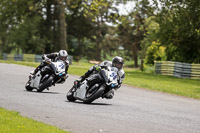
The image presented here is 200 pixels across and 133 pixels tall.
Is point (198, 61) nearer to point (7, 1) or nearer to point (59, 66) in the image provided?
point (59, 66)

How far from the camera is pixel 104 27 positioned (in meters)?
86.4

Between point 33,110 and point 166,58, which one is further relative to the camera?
point 166,58

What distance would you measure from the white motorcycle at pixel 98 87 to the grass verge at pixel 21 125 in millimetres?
3658

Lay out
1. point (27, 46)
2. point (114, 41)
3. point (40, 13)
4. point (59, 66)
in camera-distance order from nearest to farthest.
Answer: point (59, 66)
point (27, 46)
point (40, 13)
point (114, 41)

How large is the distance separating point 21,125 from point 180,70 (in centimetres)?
3228

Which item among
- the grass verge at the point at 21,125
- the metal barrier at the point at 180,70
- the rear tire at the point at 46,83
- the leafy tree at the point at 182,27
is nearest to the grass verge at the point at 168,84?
the metal barrier at the point at 180,70

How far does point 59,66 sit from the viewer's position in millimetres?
15883

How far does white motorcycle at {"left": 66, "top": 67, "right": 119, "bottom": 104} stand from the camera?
1298 cm

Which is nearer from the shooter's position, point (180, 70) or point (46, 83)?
point (46, 83)

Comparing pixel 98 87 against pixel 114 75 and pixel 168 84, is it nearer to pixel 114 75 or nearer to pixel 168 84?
pixel 114 75

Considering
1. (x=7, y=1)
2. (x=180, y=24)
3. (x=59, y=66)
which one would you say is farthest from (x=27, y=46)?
(x=59, y=66)

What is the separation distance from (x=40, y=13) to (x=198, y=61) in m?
41.2

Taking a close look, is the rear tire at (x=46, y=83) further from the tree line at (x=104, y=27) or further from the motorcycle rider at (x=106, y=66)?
the tree line at (x=104, y=27)

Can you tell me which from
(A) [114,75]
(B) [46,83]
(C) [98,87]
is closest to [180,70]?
(B) [46,83]
